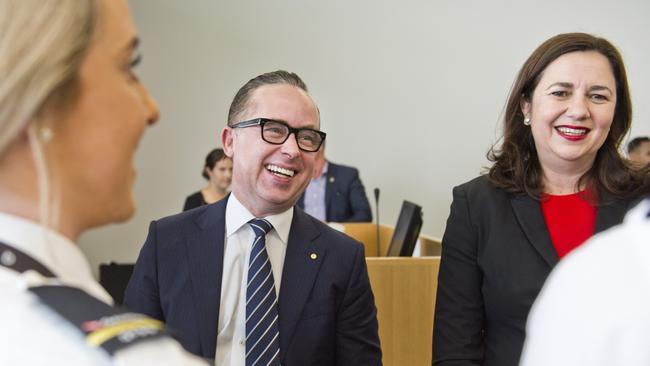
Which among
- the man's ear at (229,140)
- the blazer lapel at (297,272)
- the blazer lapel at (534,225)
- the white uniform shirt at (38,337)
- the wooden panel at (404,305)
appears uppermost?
the man's ear at (229,140)

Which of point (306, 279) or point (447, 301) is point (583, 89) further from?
point (306, 279)

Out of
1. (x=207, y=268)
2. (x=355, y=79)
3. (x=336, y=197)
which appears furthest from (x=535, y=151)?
(x=355, y=79)

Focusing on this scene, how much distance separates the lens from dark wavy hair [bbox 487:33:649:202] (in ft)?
6.51

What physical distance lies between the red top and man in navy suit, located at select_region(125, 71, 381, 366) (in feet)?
1.71

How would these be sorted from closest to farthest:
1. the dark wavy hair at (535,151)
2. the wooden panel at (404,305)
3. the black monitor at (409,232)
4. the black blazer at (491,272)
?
the black blazer at (491,272), the dark wavy hair at (535,151), the wooden panel at (404,305), the black monitor at (409,232)

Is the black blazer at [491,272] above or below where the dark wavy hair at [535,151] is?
below

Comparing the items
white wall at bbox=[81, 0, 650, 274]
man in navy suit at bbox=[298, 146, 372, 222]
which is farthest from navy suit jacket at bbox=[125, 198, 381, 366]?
white wall at bbox=[81, 0, 650, 274]

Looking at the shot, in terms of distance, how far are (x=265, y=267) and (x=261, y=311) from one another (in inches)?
4.5

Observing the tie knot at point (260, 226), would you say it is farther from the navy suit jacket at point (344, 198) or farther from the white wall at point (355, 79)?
the white wall at point (355, 79)

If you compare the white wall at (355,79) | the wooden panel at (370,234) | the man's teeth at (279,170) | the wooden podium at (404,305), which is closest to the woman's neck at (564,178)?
the man's teeth at (279,170)

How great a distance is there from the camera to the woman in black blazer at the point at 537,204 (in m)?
1.91

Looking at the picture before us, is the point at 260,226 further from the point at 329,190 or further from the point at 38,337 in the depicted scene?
the point at 329,190

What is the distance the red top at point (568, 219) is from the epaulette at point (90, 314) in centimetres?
141

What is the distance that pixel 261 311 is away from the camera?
5.96ft
